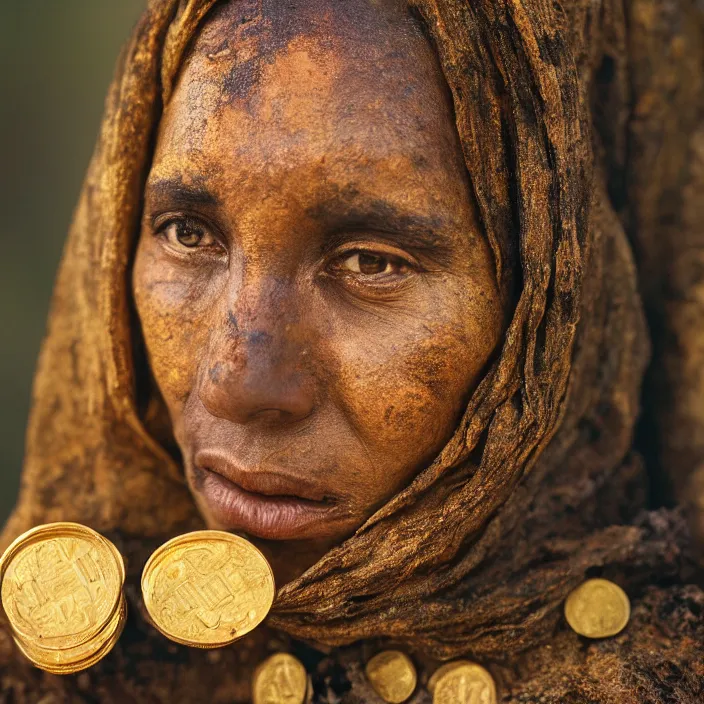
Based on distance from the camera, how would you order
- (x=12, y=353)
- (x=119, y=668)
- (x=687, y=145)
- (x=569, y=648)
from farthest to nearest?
1. (x=12, y=353)
2. (x=687, y=145)
3. (x=119, y=668)
4. (x=569, y=648)

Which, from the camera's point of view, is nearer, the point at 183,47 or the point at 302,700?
the point at 183,47

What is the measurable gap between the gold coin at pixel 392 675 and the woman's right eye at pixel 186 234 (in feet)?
3.81

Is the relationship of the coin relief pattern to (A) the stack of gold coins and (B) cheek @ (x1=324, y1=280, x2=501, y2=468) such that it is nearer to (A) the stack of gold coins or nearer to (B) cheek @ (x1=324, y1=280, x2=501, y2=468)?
(A) the stack of gold coins

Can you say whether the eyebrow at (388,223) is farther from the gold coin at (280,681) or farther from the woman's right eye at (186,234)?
the gold coin at (280,681)

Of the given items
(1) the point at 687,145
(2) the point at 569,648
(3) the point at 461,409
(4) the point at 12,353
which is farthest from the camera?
(4) the point at 12,353

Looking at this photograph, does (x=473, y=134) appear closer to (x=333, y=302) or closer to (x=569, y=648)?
(x=333, y=302)

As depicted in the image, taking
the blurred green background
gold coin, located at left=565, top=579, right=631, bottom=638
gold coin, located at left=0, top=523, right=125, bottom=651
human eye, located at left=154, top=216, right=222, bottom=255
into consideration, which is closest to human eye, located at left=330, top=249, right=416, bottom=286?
human eye, located at left=154, top=216, right=222, bottom=255

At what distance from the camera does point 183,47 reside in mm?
2322

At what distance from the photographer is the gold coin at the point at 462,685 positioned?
7.91ft

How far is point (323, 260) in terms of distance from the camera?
7.23ft

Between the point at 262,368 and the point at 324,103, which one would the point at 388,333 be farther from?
the point at 324,103

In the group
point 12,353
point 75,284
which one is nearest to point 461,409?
point 75,284

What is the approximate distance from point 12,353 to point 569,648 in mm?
3551

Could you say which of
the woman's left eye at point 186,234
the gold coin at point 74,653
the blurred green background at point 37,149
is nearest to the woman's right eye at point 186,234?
the woman's left eye at point 186,234
